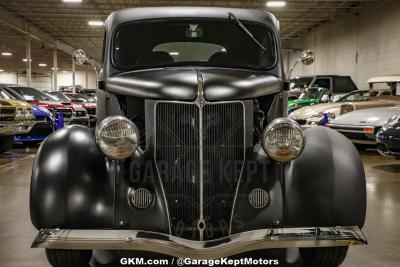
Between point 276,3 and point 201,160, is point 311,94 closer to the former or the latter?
point 276,3

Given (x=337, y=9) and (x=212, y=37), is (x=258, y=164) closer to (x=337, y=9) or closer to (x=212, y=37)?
(x=212, y=37)

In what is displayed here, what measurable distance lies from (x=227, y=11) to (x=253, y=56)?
445mm

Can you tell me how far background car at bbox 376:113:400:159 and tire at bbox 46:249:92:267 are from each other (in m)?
5.51

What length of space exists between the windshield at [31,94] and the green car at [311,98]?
7.33 m

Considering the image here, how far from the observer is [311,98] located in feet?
47.6

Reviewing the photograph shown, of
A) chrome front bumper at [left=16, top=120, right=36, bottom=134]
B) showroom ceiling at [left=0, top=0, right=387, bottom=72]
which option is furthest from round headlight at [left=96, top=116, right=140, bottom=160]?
showroom ceiling at [left=0, top=0, right=387, bottom=72]

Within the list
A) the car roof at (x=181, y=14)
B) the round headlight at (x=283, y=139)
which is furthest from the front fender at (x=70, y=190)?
the car roof at (x=181, y=14)

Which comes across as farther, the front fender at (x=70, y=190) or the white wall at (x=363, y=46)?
the white wall at (x=363, y=46)

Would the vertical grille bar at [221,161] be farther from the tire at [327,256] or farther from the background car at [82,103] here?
the background car at [82,103]

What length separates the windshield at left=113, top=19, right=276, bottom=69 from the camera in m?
3.47

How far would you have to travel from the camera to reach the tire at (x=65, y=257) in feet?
9.20

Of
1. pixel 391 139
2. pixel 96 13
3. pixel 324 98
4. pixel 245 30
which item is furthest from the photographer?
pixel 96 13

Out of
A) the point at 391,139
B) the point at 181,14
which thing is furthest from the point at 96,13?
the point at 181,14

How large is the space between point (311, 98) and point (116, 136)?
1264cm
